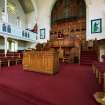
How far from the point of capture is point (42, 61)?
576 centimetres

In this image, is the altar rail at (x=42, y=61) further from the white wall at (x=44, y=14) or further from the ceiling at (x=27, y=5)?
the ceiling at (x=27, y=5)

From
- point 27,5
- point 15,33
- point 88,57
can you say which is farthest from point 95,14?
point 27,5

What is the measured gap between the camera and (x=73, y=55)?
403 inches

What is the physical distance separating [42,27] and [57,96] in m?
12.9

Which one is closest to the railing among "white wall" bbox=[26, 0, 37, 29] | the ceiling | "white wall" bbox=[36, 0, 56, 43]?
"white wall" bbox=[36, 0, 56, 43]

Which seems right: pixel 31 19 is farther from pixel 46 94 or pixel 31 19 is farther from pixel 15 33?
pixel 46 94

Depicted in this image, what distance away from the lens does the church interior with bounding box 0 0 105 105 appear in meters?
3.38

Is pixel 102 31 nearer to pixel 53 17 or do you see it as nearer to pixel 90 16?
pixel 90 16

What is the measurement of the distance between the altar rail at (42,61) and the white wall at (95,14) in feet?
24.4

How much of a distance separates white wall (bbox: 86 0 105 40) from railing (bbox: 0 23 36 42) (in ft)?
18.5

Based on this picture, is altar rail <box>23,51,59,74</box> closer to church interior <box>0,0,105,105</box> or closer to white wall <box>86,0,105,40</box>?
church interior <box>0,0,105,105</box>

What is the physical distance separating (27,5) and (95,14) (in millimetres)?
7900

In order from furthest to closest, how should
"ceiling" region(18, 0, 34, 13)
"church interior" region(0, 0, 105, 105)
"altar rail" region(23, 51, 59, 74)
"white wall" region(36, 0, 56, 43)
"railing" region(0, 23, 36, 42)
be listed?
"ceiling" region(18, 0, 34, 13) → "white wall" region(36, 0, 56, 43) → "railing" region(0, 23, 36, 42) → "altar rail" region(23, 51, 59, 74) → "church interior" region(0, 0, 105, 105)

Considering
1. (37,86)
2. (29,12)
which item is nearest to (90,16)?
(29,12)
